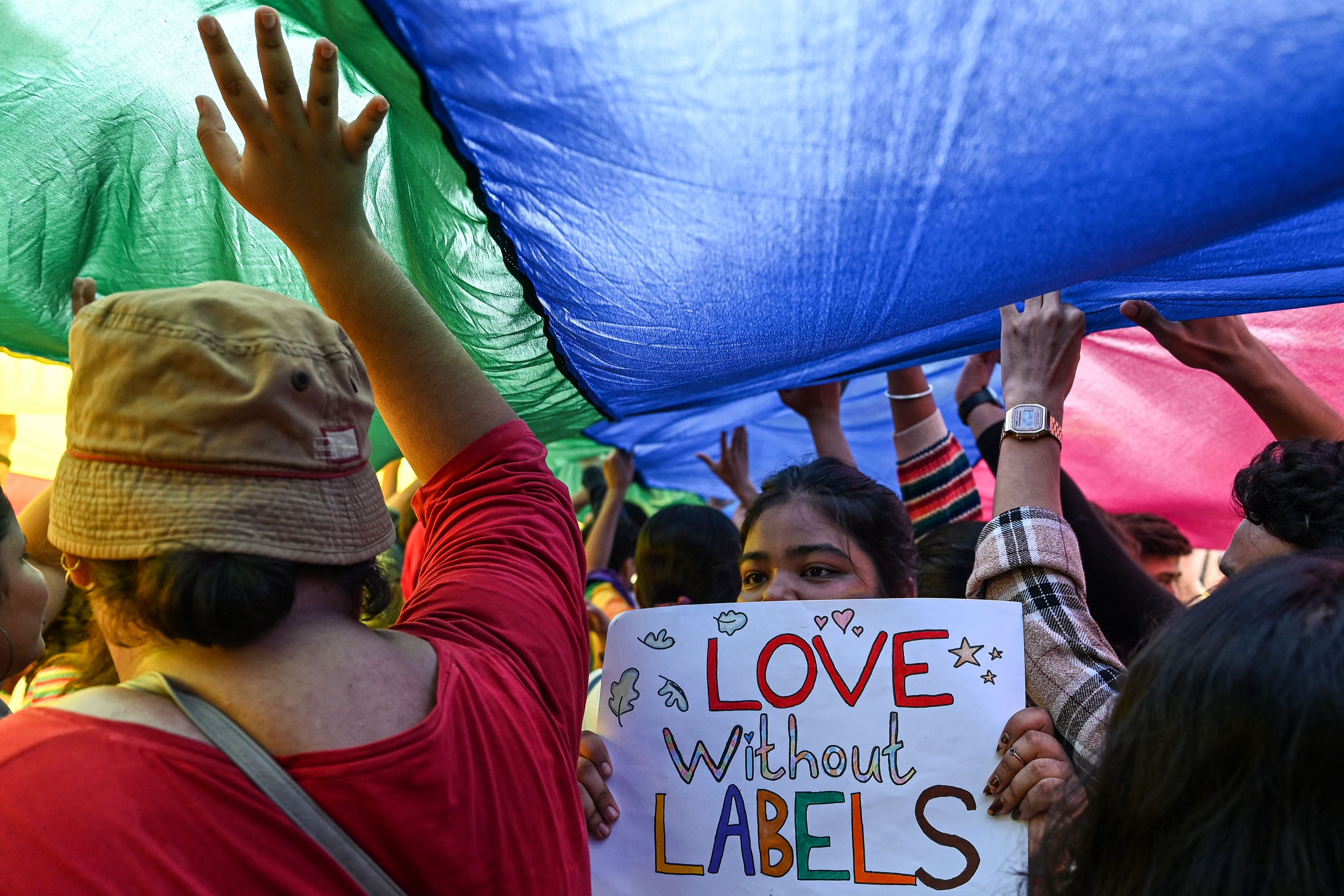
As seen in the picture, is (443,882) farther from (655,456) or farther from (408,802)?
(655,456)

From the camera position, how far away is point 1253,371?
1870 mm

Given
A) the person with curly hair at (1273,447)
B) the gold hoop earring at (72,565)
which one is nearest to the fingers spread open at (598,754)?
the gold hoop earring at (72,565)

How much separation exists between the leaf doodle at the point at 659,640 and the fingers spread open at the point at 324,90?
0.89 m

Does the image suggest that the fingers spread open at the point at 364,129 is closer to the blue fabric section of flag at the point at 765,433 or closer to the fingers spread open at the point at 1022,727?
the fingers spread open at the point at 1022,727

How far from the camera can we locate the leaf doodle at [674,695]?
1.58 metres

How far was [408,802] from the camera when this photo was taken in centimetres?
90

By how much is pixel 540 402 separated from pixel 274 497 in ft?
5.94

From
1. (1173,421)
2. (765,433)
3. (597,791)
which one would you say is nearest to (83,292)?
(597,791)

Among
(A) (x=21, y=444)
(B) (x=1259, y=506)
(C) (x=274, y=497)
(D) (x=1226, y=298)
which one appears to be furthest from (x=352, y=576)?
(A) (x=21, y=444)

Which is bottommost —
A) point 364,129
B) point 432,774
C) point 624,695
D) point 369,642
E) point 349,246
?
point 624,695

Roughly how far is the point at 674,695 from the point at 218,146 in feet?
3.31

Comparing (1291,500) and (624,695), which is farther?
(624,695)

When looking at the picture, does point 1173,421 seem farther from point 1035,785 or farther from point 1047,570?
point 1035,785

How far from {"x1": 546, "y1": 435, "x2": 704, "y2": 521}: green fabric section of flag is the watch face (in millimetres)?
2101
